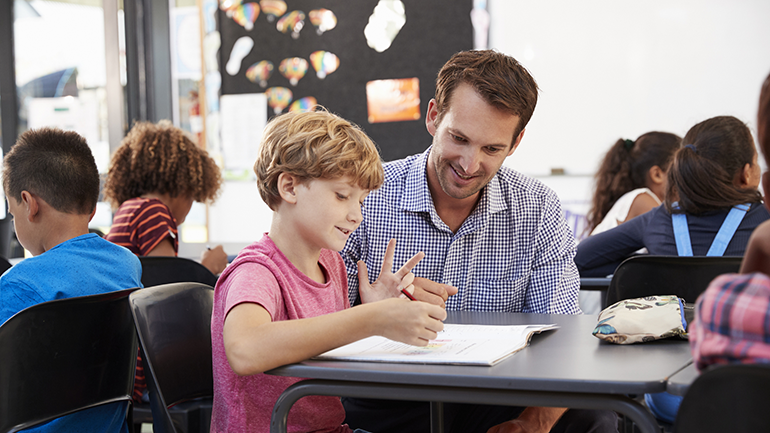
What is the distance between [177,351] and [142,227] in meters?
1.16

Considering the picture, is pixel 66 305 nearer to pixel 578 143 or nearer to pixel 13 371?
pixel 13 371

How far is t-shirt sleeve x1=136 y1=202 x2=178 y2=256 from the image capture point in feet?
7.63

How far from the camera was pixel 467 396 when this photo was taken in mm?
→ 895

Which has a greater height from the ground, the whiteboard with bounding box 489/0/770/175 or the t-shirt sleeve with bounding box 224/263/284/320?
the whiteboard with bounding box 489/0/770/175

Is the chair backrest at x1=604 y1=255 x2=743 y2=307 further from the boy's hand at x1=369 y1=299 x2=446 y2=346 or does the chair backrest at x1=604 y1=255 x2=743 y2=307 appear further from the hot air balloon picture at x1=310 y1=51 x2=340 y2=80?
the hot air balloon picture at x1=310 y1=51 x2=340 y2=80

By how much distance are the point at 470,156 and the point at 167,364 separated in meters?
0.80

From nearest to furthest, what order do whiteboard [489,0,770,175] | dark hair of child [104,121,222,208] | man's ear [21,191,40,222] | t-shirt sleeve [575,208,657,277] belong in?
man's ear [21,191,40,222] → t-shirt sleeve [575,208,657,277] → dark hair of child [104,121,222,208] → whiteboard [489,0,770,175]

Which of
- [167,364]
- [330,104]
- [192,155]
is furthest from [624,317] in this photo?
[330,104]

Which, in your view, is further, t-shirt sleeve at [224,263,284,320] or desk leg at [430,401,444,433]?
desk leg at [430,401,444,433]

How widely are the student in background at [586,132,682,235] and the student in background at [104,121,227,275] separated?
1.88 meters

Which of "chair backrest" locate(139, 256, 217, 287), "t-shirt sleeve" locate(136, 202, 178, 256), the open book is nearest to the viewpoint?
the open book

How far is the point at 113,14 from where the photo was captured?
15.7 feet

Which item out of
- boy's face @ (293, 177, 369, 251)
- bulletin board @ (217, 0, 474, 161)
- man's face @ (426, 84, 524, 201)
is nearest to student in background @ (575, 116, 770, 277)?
man's face @ (426, 84, 524, 201)

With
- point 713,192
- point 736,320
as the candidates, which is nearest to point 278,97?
point 713,192
